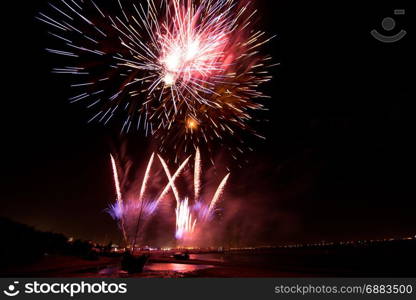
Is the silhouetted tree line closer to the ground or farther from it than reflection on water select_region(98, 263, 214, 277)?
farther from it

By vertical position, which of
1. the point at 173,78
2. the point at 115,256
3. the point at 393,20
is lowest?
the point at 115,256

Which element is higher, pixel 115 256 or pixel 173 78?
pixel 173 78

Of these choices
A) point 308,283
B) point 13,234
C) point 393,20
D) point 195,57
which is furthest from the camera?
point 13,234

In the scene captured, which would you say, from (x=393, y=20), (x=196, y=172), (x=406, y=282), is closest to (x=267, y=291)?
(x=406, y=282)

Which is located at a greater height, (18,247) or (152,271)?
(18,247)

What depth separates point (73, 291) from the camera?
7.74 metres

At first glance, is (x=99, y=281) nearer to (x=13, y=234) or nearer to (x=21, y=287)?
(x=21, y=287)

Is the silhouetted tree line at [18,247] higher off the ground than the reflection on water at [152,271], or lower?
higher

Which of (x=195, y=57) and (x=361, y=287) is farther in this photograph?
(x=195, y=57)

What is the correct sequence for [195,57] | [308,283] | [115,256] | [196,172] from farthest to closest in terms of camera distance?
[115,256], [196,172], [195,57], [308,283]

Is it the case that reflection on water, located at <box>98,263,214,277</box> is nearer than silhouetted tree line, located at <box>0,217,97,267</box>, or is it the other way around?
reflection on water, located at <box>98,263,214,277</box>

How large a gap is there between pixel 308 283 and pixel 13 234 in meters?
22.9

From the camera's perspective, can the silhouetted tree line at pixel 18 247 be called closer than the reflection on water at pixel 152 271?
No

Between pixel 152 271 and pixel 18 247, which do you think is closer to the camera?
pixel 152 271
